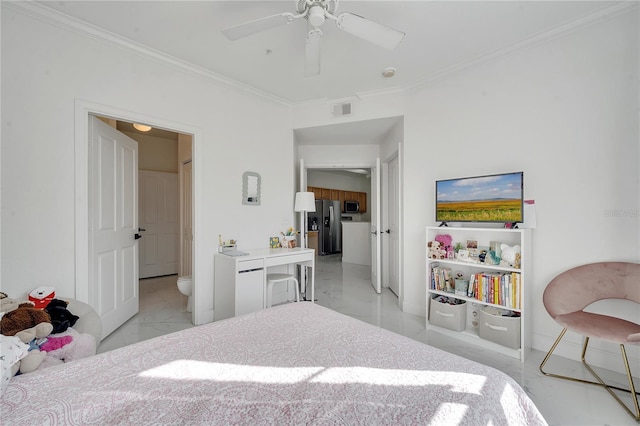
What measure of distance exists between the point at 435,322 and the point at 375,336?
1.72 metres

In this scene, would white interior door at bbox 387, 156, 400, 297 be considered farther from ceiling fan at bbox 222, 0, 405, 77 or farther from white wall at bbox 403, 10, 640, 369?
ceiling fan at bbox 222, 0, 405, 77

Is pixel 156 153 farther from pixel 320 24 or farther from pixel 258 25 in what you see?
pixel 320 24

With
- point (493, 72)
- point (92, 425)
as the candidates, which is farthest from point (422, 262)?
point (92, 425)

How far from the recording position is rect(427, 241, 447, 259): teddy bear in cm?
273

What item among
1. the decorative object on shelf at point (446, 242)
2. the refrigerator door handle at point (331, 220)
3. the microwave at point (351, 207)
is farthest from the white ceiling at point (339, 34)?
the microwave at point (351, 207)


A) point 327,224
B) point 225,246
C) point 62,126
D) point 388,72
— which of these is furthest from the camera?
point 327,224

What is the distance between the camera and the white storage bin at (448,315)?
260 cm

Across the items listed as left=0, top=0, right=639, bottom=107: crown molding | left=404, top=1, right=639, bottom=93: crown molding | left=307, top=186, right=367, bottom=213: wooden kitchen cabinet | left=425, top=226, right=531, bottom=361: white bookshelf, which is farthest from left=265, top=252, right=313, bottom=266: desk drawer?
left=307, top=186, right=367, bottom=213: wooden kitchen cabinet

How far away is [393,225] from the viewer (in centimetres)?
404

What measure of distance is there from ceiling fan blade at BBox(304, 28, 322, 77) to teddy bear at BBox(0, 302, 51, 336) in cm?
228

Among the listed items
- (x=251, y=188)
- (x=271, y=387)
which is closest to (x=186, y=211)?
(x=251, y=188)

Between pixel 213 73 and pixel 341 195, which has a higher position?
pixel 213 73

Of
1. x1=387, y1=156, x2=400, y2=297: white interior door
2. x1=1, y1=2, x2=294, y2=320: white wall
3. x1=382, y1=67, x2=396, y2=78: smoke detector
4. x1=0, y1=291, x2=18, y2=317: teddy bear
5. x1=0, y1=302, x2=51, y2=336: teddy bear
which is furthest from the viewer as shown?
x1=387, y1=156, x2=400, y2=297: white interior door

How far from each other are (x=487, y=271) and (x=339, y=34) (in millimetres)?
2548
